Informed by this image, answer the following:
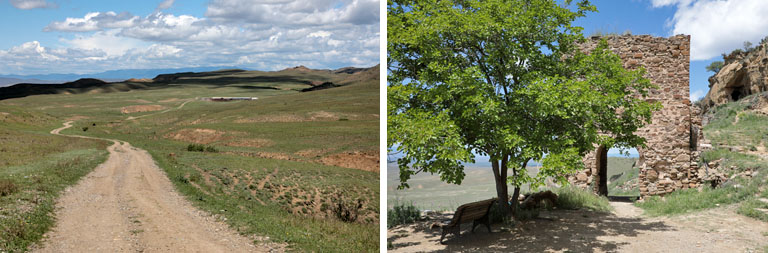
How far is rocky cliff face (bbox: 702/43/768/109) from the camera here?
2503 centimetres

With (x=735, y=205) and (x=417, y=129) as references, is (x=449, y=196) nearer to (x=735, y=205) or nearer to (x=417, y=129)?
(x=735, y=205)

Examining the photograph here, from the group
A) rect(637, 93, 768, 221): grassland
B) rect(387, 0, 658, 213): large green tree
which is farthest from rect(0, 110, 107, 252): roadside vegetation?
rect(637, 93, 768, 221): grassland

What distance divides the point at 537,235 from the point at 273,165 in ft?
49.1

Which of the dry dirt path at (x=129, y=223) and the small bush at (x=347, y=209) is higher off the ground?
the dry dirt path at (x=129, y=223)

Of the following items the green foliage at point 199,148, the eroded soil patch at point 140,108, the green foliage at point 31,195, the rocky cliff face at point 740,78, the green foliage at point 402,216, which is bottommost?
the green foliage at point 402,216

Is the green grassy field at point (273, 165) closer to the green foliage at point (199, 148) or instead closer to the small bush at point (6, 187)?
the green foliage at point (199, 148)

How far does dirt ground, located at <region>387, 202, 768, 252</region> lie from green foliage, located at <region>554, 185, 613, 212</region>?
1.18 meters

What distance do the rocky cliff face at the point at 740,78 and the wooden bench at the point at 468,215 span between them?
73.5 feet

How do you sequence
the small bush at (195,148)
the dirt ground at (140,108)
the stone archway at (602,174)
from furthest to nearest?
the dirt ground at (140,108) < the small bush at (195,148) < the stone archway at (602,174)

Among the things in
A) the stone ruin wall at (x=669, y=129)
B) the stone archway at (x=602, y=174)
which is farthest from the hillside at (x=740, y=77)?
the stone ruin wall at (x=669, y=129)

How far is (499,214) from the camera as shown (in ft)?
36.4

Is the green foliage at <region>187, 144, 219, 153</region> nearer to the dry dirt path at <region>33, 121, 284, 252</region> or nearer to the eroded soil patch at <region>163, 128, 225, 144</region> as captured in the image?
the eroded soil patch at <region>163, 128, 225, 144</region>

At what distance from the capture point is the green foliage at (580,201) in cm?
1310

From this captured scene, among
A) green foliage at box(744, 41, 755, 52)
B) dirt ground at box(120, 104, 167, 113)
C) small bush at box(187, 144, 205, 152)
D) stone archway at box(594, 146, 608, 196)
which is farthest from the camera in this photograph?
dirt ground at box(120, 104, 167, 113)
